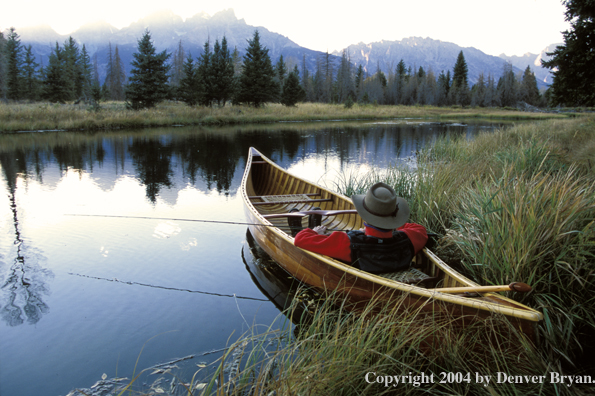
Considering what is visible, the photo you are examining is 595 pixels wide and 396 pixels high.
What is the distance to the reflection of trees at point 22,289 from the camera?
474cm

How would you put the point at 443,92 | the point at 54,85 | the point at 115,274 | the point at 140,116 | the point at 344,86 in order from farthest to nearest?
the point at 443,92, the point at 344,86, the point at 54,85, the point at 140,116, the point at 115,274

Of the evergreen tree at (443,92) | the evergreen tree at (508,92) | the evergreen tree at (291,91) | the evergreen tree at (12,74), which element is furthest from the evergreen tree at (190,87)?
the evergreen tree at (508,92)

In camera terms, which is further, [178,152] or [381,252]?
[178,152]

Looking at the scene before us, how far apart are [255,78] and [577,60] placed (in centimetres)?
3043

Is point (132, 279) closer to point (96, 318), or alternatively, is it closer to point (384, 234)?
point (96, 318)

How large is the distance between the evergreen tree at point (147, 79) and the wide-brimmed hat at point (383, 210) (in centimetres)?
3478

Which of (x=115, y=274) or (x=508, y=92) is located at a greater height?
(x=508, y=92)

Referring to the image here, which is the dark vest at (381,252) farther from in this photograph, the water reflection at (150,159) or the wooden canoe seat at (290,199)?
the water reflection at (150,159)

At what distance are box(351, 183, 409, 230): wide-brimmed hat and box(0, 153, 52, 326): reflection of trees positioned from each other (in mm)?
4208

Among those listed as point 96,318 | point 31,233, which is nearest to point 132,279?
point 96,318

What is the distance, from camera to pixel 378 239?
12.9 ft

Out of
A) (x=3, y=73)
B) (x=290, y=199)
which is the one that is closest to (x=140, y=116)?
(x=3, y=73)

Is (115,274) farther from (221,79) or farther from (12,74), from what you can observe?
(12,74)

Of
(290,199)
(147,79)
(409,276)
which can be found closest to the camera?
(409,276)
